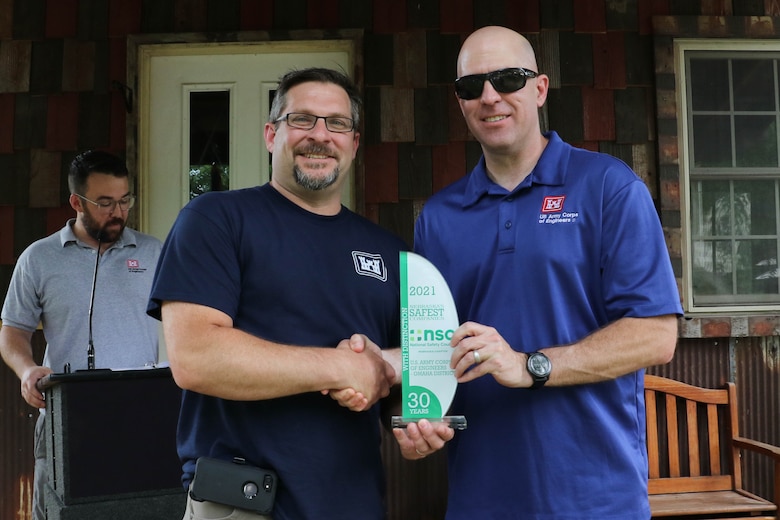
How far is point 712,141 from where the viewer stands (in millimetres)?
3928

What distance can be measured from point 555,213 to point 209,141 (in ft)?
8.29

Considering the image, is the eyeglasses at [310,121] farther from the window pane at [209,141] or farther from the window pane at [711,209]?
the window pane at [711,209]

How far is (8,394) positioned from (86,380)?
5.22ft

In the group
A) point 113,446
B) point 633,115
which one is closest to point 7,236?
point 113,446

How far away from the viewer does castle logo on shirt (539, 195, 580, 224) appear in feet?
5.88

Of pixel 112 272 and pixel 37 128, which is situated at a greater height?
pixel 37 128

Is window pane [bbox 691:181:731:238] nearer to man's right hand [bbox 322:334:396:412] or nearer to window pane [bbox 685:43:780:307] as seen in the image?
window pane [bbox 685:43:780:307]

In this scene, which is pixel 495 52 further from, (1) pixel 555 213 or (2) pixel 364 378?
(2) pixel 364 378

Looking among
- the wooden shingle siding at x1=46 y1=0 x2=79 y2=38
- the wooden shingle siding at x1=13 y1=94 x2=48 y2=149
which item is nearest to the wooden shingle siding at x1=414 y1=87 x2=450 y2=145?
the wooden shingle siding at x1=46 y1=0 x2=79 y2=38

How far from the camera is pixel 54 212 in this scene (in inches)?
150

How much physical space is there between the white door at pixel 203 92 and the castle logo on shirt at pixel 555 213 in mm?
2252

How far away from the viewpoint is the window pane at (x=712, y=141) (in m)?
3.92

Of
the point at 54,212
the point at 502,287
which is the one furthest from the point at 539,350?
the point at 54,212

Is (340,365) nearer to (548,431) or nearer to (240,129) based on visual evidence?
(548,431)
